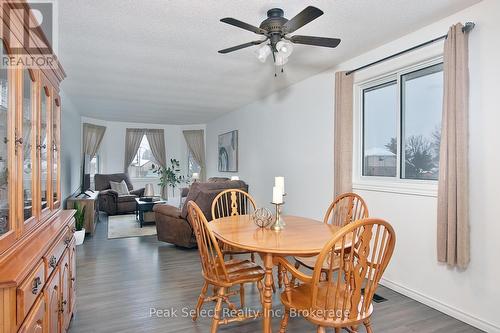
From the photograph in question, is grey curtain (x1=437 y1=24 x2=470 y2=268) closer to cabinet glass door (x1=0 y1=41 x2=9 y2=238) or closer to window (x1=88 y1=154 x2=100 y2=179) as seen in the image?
cabinet glass door (x1=0 y1=41 x2=9 y2=238)

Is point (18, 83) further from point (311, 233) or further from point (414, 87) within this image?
point (414, 87)

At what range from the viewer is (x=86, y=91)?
5.01m

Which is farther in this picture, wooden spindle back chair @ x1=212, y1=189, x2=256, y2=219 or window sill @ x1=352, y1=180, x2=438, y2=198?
wooden spindle back chair @ x1=212, y1=189, x2=256, y2=219

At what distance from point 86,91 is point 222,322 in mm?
4469

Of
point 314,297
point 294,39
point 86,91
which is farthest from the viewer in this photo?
point 86,91

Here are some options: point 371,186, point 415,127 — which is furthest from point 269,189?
point 415,127

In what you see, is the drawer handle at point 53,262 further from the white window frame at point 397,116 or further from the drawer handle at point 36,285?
the white window frame at point 397,116

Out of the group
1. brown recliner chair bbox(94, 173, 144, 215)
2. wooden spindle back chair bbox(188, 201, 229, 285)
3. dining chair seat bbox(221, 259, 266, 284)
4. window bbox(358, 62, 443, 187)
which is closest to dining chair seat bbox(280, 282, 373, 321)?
dining chair seat bbox(221, 259, 266, 284)

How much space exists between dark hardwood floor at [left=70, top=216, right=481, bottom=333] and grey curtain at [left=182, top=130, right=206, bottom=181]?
5.25 meters

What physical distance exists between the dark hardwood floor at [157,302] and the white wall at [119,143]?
4913mm

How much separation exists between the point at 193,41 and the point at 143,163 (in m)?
6.70

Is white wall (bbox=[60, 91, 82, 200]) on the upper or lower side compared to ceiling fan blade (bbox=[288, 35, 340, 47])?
lower

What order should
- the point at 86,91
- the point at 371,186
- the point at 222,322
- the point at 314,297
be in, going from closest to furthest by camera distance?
the point at 314,297
the point at 222,322
the point at 371,186
the point at 86,91

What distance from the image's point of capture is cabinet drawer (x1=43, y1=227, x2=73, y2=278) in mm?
1537
